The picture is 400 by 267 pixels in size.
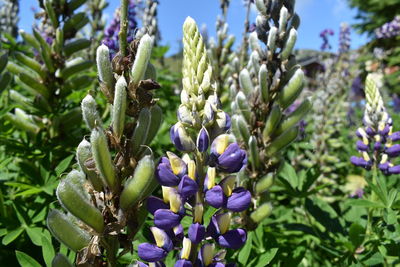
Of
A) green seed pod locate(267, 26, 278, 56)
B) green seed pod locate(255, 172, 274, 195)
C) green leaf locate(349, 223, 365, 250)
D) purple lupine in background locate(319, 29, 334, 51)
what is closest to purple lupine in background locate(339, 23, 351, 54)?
purple lupine in background locate(319, 29, 334, 51)

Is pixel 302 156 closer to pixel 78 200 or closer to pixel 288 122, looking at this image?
pixel 288 122

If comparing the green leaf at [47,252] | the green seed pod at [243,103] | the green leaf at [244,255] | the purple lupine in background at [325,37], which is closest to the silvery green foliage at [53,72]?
the green seed pod at [243,103]

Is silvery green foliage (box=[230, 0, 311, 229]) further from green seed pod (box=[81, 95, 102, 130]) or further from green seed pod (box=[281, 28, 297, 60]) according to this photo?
green seed pod (box=[81, 95, 102, 130])

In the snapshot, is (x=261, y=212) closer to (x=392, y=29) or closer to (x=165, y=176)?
(x=165, y=176)

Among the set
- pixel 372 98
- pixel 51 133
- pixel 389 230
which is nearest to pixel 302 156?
pixel 372 98

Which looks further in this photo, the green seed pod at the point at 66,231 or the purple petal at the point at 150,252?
the purple petal at the point at 150,252

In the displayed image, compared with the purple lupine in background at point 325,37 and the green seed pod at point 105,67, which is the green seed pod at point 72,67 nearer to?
the green seed pod at point 105,67
